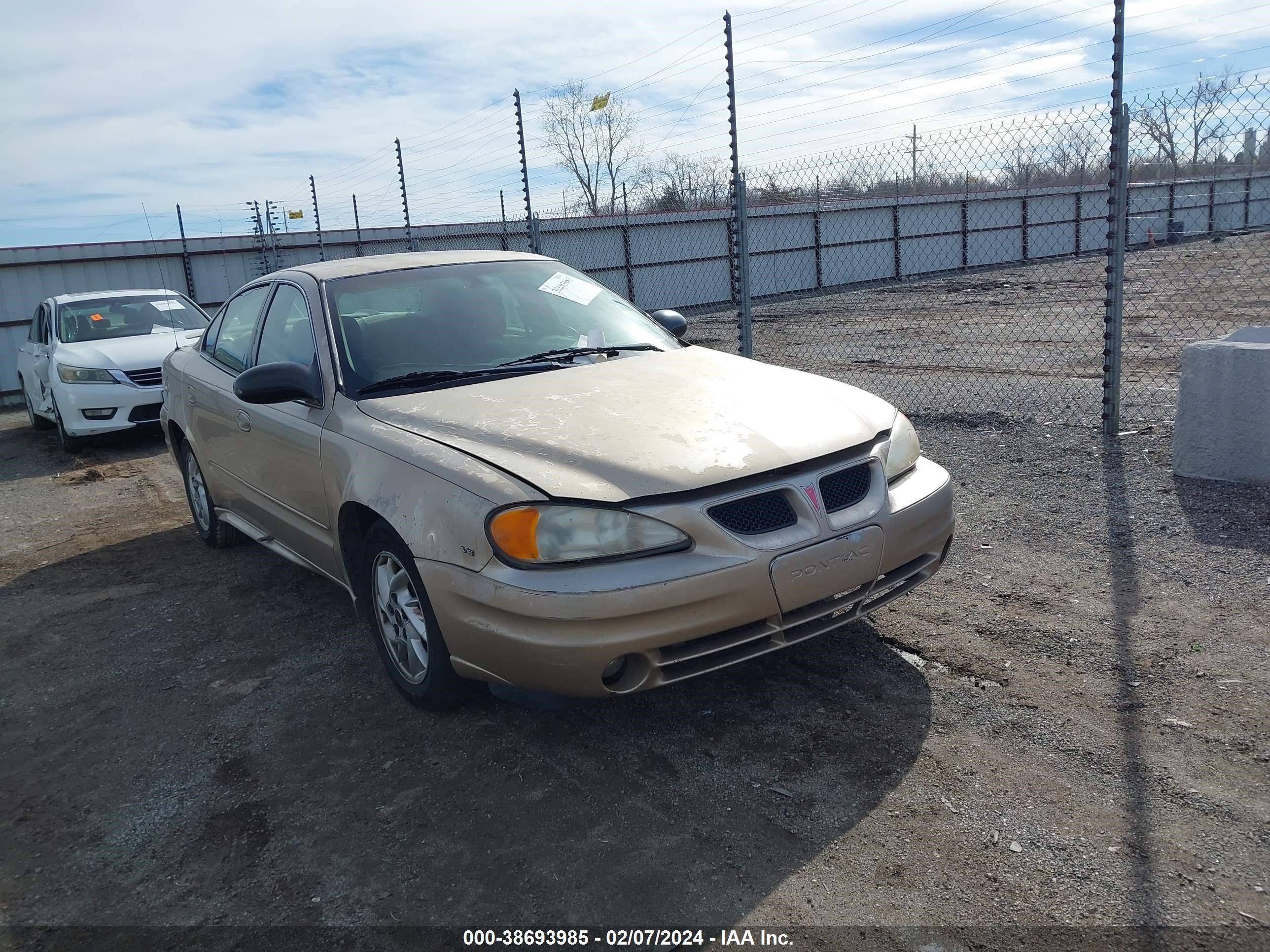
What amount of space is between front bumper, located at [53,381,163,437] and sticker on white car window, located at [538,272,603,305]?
6549 millimetres

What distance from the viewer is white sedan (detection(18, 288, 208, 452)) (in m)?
9.52

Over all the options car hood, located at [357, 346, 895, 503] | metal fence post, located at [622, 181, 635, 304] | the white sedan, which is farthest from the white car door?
metal fence post, located at [622, 181, 635, 304]

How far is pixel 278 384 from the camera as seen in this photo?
3.83 meters

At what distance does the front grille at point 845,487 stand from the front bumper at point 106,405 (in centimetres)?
840

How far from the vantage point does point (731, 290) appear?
1022 inches

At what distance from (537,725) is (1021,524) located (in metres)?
2.93

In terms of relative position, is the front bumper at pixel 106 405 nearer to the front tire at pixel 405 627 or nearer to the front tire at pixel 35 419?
the front tire at pixel 35 419

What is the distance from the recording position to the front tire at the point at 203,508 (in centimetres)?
577

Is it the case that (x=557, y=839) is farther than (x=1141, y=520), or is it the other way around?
(x=1141, y=520)

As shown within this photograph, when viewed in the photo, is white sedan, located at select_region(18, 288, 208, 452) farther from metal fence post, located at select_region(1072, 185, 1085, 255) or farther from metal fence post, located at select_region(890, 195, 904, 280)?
metal fence post, located at select_region(1072, 185, 1085, 255)

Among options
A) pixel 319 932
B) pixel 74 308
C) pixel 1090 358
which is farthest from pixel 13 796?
pixel 1090 358

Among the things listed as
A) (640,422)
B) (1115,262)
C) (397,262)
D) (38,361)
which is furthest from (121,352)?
(1115,262)

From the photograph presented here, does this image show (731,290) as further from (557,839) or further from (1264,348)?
(557,839)

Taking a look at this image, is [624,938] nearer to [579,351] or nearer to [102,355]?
[579,351]
